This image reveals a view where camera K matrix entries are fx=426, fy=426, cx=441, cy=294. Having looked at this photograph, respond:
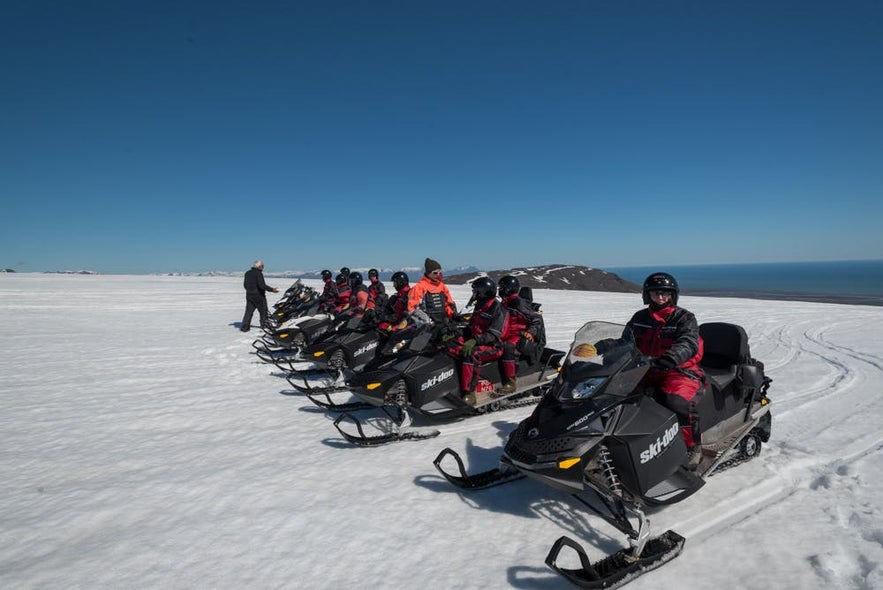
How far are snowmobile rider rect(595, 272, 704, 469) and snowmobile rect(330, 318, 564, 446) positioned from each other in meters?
1.98

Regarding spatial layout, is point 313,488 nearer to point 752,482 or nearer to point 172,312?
point 752,482

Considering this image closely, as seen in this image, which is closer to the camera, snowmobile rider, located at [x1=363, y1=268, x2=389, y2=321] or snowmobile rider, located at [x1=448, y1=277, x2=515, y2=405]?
snowmobile rider, located at [x1=448, y1=277, x2=515, y2=405]

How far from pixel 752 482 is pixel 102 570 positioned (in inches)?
187

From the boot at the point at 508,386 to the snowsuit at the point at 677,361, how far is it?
6.10 ft

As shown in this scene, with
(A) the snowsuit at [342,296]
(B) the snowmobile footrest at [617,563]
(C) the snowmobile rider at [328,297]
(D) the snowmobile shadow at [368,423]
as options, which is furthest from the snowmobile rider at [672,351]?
(C) the snowmobile rider at [328,297]

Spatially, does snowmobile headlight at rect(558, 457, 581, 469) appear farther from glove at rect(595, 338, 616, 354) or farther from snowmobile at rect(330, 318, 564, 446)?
snowmobile at rect(330, 318, 564, 446)

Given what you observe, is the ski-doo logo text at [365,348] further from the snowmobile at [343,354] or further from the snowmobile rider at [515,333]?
the snowmobile rider at [515,333]

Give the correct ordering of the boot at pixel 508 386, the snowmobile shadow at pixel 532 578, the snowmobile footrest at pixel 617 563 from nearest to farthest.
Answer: the snowmobile footrest at pixel 617 563 < the snowmobile shadow at pixel 532 578 < the boot at pixel 508 386

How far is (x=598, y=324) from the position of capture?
3.80m

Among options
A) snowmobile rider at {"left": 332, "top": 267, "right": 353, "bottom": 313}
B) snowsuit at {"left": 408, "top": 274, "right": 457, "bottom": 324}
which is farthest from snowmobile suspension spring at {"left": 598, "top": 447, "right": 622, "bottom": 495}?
snowmobile rider at {"left": 332, "top": 267, "right": 353, "bottom": 313}

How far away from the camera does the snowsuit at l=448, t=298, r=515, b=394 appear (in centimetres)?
493

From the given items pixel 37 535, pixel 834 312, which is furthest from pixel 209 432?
pixel 834 312

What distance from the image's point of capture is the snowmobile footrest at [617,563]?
→ 90.5 inches

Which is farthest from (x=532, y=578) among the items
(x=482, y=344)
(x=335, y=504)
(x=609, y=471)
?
(x=482, y=344)
